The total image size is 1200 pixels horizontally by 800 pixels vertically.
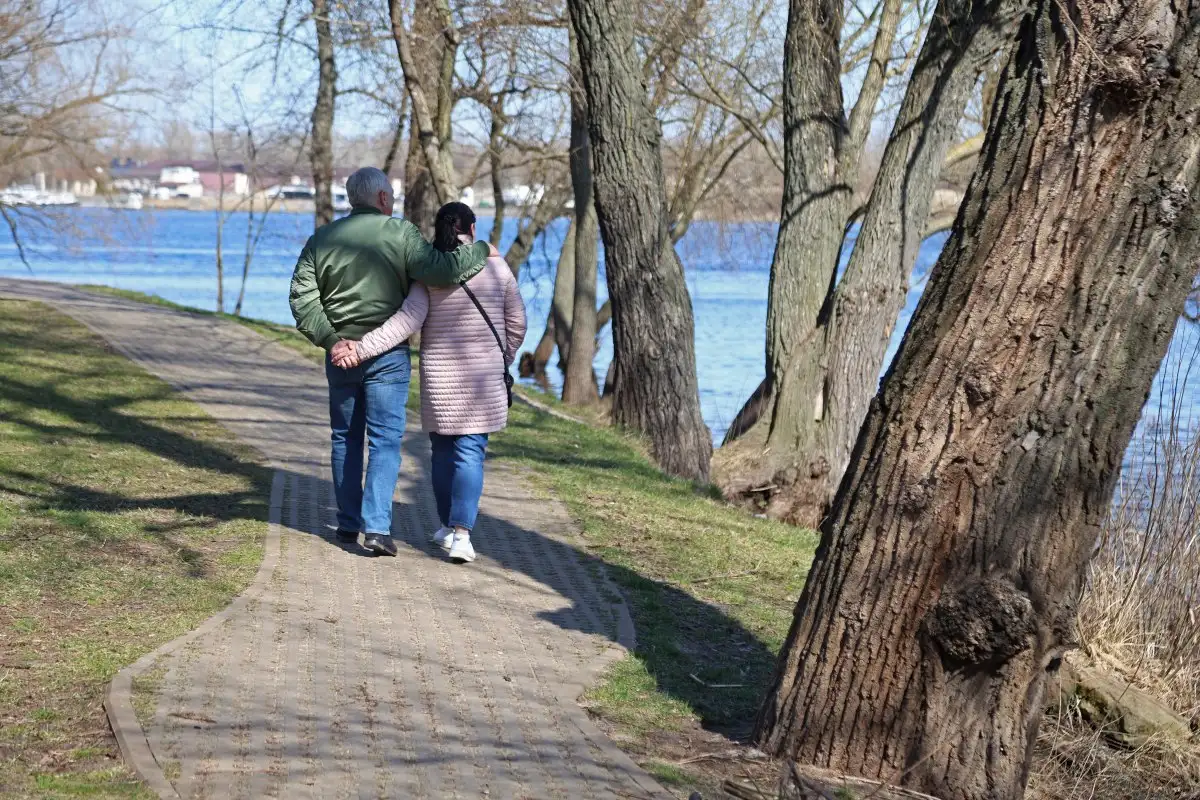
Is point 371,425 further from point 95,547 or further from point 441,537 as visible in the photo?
point 95,547

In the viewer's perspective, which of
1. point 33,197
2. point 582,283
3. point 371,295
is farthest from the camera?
point 33,197

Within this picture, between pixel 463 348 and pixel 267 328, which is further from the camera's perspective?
pixel 267 328

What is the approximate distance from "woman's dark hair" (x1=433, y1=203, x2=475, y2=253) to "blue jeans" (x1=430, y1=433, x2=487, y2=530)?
3.14ft

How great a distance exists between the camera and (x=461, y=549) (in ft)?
22.9

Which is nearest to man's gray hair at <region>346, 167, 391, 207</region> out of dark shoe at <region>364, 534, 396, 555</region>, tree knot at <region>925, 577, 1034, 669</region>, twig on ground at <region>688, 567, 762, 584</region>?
dark shoe at <region>364, 534, 396, 555</region>

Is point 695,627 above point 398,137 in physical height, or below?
below

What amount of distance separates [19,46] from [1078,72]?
18908 mm

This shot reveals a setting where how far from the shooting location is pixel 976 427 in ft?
14.5

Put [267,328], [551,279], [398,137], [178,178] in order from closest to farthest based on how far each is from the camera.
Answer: [267,328] → [398,137] → [551,279] → [178,178]

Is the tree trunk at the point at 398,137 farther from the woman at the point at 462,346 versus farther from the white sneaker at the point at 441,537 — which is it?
the woman at the point at 462,346

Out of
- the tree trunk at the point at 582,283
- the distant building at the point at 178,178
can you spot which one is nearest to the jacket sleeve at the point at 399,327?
the tree trunk at the point at 582,283

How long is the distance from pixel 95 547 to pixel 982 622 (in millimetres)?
4334

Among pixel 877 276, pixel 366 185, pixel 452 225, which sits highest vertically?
pixel 366 185

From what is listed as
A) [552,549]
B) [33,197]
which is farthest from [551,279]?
[552,549]
